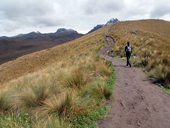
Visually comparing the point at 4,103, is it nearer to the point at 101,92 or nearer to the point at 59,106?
the point at 59,106

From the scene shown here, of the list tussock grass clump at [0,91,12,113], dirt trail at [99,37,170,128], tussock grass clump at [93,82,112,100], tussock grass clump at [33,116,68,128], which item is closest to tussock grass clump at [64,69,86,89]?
tussock grass clump at [93,82,112,100]

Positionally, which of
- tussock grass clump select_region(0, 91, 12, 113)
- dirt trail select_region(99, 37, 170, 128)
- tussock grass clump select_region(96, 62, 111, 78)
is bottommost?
dirt trail select_region(99, 37, 170, 128)

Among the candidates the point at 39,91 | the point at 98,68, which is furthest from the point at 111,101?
the point at 98,68

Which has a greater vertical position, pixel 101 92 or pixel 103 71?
pixel 101 92

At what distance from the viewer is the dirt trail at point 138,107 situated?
9.84m

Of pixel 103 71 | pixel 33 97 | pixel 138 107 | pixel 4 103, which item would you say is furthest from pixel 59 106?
pixel 103 71

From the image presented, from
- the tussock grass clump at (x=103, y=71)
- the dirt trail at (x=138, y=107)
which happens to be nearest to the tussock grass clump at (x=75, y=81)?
the dirt trail at (x=138, y=107)

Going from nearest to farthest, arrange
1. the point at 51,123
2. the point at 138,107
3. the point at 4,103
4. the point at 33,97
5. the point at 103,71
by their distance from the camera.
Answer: the point at 51,123
the point at 4,103
the point at 33,97
the point at 138,107
the point at 103,71

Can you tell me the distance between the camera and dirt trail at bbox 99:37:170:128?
9.84 m

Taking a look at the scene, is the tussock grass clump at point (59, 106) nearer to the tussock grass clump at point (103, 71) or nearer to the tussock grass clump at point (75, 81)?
the tussock grass clump at point (75, 81)

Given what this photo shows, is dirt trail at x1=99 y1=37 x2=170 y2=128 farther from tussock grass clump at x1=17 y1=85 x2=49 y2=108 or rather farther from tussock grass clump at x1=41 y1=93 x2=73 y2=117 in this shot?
tussock grass clump at x1=17 y1=85 x2=49 y2=108

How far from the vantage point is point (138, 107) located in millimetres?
11312

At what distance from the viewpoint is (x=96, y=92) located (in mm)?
11844

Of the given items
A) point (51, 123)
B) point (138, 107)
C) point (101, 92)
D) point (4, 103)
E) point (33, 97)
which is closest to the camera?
point (51, 123)
